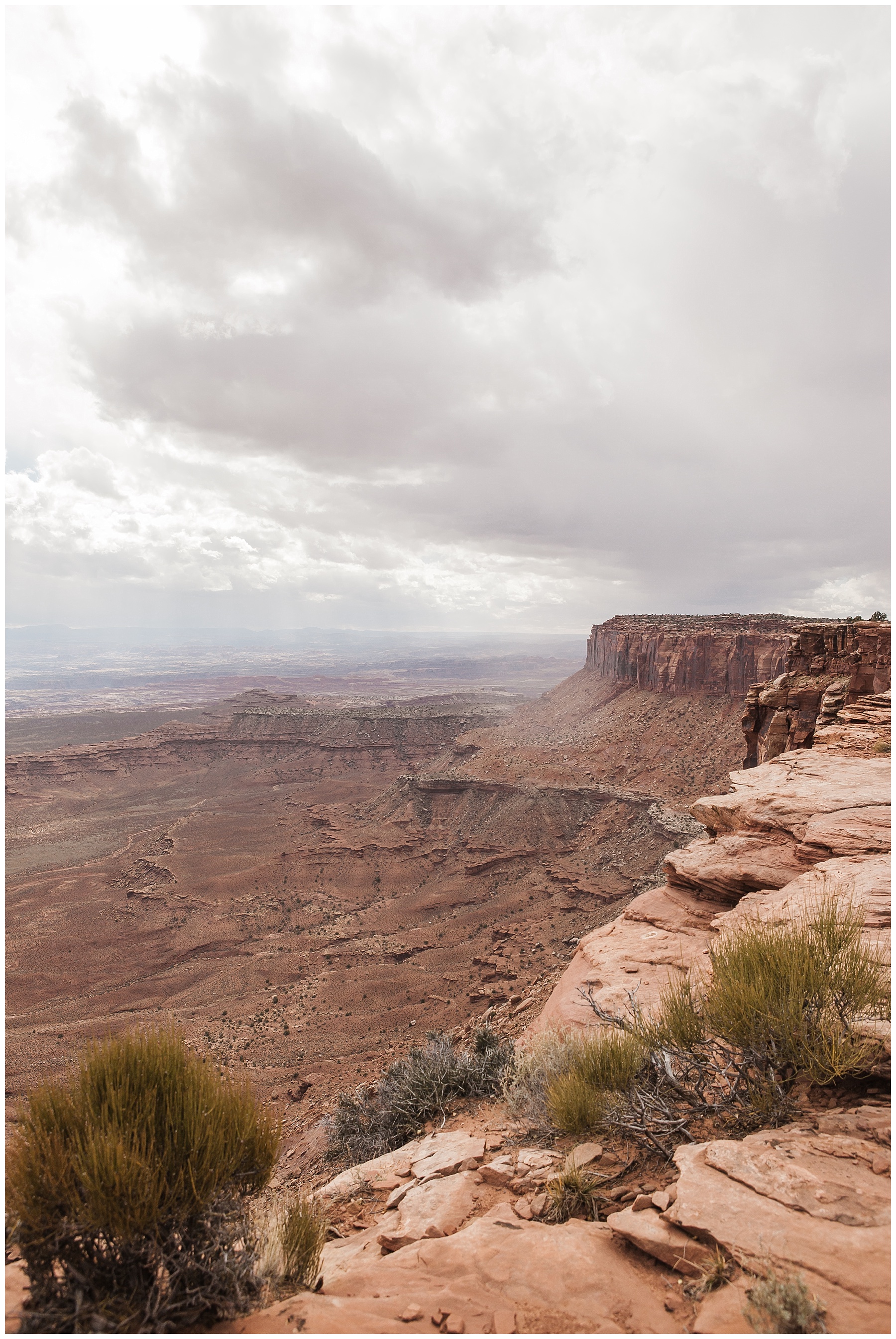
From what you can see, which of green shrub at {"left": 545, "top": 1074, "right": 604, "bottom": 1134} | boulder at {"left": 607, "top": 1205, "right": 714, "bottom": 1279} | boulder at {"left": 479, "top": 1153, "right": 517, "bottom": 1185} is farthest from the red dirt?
boulder at {"left": 607, "top": 1205, "right": 714, "bottom": 1279}

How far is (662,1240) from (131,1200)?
4479mm

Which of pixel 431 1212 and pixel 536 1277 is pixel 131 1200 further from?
pixel 431 1212

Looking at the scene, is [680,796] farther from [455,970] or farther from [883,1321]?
[883,1321]

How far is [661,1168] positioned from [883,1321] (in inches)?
98.4

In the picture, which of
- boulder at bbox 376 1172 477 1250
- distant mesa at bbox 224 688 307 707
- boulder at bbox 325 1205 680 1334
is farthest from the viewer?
distant mesa at bbox 224 688 307 707

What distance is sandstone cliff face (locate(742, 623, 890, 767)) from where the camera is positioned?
20078 millimetres

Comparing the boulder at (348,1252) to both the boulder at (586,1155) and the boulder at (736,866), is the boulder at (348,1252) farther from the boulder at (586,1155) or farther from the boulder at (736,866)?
the boulder at (736,866)

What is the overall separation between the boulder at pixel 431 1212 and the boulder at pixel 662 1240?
2214mm

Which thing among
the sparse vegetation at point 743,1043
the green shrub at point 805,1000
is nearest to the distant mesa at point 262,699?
the sparse vegetation at point 743,1043

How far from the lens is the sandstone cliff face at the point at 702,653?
54.3m

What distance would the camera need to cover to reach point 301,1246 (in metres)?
5.79

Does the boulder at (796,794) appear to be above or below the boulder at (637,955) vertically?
above

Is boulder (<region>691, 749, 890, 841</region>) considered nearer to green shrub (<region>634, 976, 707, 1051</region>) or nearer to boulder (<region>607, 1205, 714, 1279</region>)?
green shrub (<region>634, 976, 707, 1051</region>)

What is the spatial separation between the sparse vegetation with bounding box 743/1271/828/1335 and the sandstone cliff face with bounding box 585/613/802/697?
48347mm
